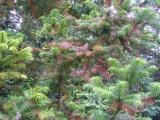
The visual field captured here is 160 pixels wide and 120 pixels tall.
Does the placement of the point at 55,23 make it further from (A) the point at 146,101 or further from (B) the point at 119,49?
(A) the point at 146,101

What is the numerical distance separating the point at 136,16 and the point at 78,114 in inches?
49.6

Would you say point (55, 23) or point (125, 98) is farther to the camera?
point (55, 23)

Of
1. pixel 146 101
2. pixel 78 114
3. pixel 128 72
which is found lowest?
pixel 78 114

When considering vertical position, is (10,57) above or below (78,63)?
above

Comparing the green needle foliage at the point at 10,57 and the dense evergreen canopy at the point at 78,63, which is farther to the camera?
the green needle foliage at the point at 10,57

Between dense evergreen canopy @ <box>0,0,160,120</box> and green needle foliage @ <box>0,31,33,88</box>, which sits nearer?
dense evergreen canopy @ <box>0,0,160,120</box>

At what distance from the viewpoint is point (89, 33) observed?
4.57 metres

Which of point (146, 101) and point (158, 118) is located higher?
point (146, 101)

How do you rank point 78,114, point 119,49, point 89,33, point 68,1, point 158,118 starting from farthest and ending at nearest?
point 158,118
point 68,1
point 89,33
point 119,49
point 78,114

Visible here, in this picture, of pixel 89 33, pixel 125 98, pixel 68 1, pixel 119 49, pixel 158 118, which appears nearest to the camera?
pixel 125 98

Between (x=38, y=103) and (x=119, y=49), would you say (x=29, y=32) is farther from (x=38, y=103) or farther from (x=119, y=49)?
(x=38, y=103)

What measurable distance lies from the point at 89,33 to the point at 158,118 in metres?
3.02

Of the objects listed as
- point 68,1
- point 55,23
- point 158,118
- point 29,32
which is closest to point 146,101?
point 55,23

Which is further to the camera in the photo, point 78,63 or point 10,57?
point 78,63
